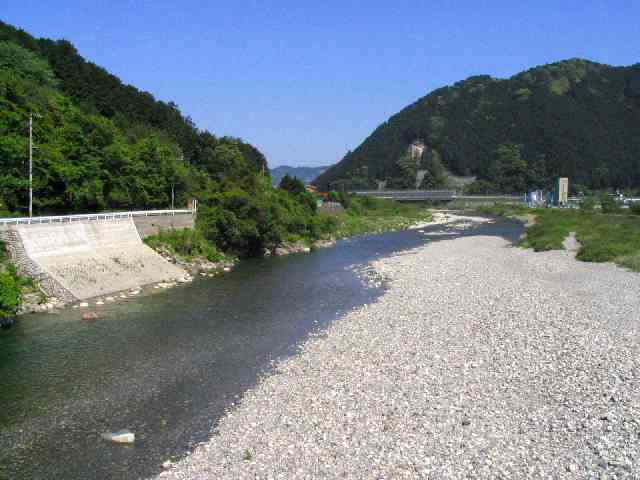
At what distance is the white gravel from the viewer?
9.89 m

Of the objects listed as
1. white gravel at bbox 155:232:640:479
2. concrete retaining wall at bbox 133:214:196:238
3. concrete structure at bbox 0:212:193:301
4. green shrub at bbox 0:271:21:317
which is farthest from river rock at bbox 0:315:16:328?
concrete retaining wall at bbox 133:214:196:238

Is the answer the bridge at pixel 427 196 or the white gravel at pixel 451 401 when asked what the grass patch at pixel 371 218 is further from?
the white gravel at pixel 451 401

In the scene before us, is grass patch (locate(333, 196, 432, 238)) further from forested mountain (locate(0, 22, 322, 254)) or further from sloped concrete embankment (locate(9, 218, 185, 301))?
sloped concrete embankment (locate(9, 218, 185, 301))

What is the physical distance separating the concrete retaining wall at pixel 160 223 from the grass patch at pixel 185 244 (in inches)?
16.8

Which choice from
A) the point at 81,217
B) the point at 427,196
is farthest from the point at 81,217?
the point at 427,196

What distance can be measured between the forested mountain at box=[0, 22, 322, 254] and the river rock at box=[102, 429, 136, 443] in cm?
2294

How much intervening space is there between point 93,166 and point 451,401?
3222 cm

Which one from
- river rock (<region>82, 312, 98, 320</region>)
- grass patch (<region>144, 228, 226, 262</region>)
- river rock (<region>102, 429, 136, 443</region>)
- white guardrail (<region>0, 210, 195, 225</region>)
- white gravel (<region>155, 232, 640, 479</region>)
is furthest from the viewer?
grass patch (<region>144, 228, 226, 262</region>)

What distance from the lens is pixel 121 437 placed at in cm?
1185

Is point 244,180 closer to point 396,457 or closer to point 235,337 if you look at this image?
point 235,337

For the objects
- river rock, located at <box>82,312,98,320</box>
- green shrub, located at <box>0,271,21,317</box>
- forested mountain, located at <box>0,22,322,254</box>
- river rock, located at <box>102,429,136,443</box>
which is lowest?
river rock, located at <box>102,429,136,443</box>

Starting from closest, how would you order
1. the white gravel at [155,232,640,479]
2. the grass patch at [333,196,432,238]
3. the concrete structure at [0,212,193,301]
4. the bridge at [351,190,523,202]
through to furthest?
the white gravel at [155,232,640,479] → the concrete structure at [0,212,193,301] → the grass patch at [333,196,432,238] → the bridge at [351,190,523,202]

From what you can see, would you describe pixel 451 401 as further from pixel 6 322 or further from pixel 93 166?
pixel 93 166

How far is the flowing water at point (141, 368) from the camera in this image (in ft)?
37.6
